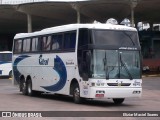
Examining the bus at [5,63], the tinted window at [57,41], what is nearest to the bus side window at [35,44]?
the tinted window at [57,41]

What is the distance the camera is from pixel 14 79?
25891 mm

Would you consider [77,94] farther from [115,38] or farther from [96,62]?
[115,38]

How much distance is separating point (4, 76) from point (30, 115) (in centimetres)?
3186

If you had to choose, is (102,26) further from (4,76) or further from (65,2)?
(65,2)

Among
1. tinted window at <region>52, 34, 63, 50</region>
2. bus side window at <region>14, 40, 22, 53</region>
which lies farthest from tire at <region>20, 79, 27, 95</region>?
tinted window at <region>52, 34, 63, 50</region>

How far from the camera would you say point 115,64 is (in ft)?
59.4

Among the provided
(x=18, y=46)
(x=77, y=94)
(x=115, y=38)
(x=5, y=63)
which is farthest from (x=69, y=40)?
(x=5, y=63)

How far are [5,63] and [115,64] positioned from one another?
25349 millimetres

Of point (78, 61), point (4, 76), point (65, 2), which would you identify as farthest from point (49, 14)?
point (78, 61)

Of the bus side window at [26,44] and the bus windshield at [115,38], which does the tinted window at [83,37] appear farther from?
the bus side window at [26,44]

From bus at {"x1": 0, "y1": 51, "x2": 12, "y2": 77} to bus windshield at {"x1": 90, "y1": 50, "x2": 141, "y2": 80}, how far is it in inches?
992

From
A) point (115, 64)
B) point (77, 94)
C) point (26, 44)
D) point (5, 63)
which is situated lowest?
point (77, 94)

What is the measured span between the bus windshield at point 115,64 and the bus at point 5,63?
25.2m

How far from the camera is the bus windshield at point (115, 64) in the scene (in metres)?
17.9
